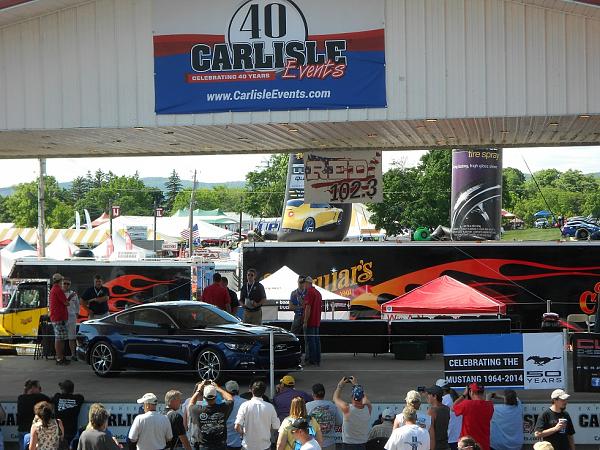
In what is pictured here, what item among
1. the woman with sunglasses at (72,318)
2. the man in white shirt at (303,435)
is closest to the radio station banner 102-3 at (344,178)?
the woman with sunglasses at (72,318)

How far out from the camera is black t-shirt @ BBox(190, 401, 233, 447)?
11.3 meters

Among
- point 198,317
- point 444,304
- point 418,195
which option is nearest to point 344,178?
point 444,304

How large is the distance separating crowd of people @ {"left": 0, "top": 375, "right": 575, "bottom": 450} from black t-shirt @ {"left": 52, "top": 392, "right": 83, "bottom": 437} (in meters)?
0.01

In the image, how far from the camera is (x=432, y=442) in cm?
1176

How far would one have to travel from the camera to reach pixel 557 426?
11773 millimetres

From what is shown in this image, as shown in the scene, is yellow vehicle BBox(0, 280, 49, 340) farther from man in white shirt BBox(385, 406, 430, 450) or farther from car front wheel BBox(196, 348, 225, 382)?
man in white shirt BBox(385, 406, 430, 450)

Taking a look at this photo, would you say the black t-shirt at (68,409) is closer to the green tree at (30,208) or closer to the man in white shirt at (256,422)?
the man in white shirt at (256,422)

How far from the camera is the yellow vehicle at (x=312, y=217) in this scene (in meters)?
31.8

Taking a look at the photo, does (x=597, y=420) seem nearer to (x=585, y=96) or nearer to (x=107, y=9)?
(x=585, y=96)

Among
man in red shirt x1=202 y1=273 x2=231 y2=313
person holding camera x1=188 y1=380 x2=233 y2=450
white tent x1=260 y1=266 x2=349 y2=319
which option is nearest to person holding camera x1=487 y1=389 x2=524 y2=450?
person holding camera x1=188 y1=380 x2=233 y2=450

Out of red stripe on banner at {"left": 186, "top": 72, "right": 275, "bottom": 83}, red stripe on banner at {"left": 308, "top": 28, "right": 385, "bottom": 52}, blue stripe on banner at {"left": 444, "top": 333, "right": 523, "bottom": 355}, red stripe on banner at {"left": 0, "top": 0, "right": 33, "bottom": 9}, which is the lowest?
blue stripe on banner at {"left": 444, "top": 333, "right": 523, "bottom": 355}

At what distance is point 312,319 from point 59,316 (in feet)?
16.2

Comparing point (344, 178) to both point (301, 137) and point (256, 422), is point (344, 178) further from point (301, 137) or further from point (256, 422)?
point (256, 422)

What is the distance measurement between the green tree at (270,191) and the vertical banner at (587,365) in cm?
8362
